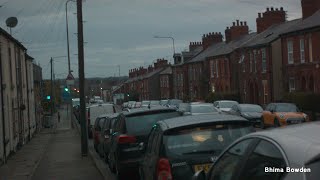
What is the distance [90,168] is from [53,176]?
73.5 inches

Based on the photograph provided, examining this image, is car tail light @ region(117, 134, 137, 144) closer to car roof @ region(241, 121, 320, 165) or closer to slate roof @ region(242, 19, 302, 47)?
car roof @ region(241, 121, 320, 165)

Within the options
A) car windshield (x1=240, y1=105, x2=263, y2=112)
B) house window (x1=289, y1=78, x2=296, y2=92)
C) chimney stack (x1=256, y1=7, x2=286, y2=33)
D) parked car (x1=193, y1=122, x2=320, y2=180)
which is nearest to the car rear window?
parked car (x1=193, y1=122, x2=320, y2=180)

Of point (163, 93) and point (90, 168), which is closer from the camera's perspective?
point (90, 168)

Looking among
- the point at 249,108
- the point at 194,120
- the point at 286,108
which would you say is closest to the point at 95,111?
the point at 249,108

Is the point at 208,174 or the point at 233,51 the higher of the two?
the point at 233,51

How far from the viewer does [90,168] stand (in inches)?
762

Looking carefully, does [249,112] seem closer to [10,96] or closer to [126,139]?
[10,96]

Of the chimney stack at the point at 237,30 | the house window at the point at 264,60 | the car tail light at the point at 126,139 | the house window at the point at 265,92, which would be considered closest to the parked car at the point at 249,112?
the house window at the point at 265,92

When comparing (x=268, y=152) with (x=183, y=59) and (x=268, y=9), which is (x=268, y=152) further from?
(x=183, y=59)

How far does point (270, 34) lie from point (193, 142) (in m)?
47.2

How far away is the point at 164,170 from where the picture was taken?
7.89 m

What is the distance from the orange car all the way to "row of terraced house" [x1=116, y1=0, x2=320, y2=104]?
10942 millimetres

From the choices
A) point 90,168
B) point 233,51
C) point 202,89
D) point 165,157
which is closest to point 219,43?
point 202,89

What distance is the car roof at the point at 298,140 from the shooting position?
391 cm
